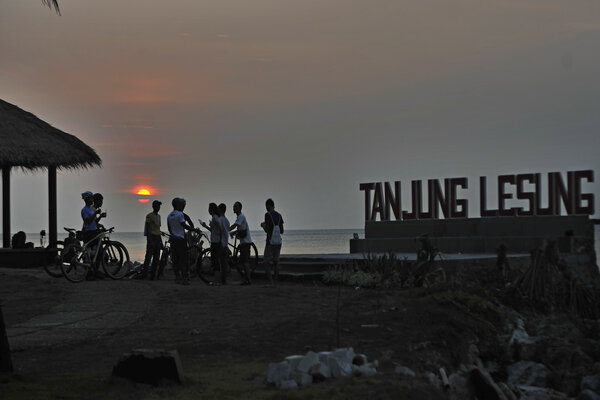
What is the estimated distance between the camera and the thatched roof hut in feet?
61.8

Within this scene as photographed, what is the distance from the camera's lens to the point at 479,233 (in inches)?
887

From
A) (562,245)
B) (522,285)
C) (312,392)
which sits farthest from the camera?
(562,245)

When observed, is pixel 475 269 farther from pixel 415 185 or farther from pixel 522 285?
pixel 415 185

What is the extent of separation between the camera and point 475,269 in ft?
48.6

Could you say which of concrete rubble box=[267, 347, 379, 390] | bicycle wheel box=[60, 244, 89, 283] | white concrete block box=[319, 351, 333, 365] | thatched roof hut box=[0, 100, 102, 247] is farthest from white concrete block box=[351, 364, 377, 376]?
thatched roof hut box=[0, 100, 102, 247]

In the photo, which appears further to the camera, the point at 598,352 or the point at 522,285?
the point at 522,285

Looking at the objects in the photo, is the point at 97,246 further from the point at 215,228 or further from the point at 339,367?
the point at 339,367

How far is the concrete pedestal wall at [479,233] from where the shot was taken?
69.8 feet

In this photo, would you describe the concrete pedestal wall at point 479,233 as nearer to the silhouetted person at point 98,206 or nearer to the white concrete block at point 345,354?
the silhouetted person at point 98,206

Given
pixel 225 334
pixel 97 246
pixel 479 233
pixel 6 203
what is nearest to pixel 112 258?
pixel 97 246

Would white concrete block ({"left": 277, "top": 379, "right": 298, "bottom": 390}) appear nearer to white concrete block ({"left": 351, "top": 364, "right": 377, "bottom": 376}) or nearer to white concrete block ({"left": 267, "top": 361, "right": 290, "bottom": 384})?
white concrete block ({"left": 267, "top": 361, "right": 290, "bottom": 384})

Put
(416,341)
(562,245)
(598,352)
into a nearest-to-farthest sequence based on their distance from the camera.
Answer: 1. (416,341)
2. (598,352)
3. (562,245)

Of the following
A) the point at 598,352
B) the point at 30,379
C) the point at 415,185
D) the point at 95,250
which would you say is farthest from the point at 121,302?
the point at 415,185

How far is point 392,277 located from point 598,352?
5.49 m
